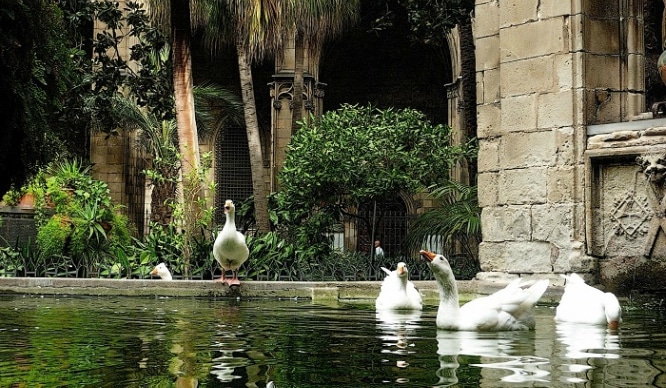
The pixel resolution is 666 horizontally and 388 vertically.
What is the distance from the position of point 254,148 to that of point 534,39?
36.2 ft

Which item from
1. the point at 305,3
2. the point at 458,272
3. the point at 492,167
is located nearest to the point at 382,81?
the point at 305,3

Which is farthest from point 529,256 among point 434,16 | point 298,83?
point 298,83

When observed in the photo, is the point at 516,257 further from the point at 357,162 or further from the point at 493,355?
the point at 357,162

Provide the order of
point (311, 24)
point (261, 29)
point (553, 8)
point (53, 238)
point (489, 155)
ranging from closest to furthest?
point (553, 8), point (489, 155), point (53, 238), point (261, 29), point (311, 24)

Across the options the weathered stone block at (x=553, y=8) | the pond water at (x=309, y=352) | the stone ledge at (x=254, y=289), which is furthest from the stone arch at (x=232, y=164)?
the pond water at (x=309, y=352)

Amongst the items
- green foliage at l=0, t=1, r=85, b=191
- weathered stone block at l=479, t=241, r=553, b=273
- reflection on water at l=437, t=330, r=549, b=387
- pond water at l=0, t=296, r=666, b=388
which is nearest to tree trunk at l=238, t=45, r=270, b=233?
weathered stone block at l=479, t=241, r=553, b=273

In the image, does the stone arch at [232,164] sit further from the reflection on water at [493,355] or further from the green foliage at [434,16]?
the reflection on water at [493,355]

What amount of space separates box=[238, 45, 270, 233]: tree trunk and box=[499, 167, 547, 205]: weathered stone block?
9.21m

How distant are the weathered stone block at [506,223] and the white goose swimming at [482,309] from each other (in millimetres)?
4338

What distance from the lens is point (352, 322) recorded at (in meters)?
8.36

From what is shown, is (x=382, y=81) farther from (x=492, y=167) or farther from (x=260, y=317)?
(x=260, y=317)

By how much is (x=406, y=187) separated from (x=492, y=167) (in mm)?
6928

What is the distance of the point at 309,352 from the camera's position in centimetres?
589

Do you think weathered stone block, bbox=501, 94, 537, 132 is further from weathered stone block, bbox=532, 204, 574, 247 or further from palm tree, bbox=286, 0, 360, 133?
palm tree, bbox=286, 0, 360, 133
